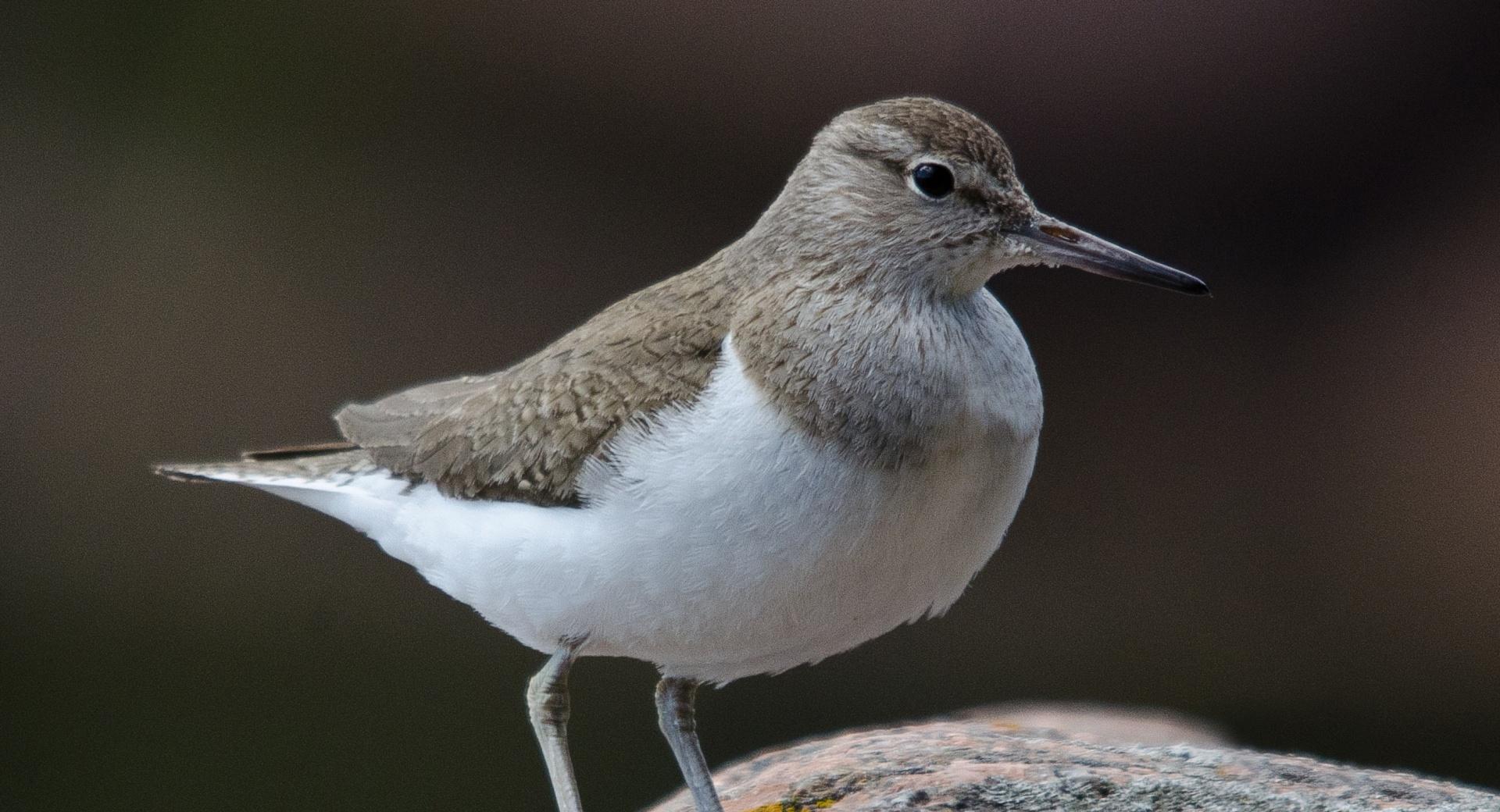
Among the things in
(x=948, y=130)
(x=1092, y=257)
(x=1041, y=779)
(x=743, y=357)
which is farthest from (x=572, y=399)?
(x=1041, y=779)

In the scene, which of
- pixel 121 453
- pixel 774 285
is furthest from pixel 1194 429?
pixel 121 453

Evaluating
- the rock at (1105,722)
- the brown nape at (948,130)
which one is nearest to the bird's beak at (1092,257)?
the brown nape at (948,130)

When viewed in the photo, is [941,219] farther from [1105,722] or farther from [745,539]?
[1105,722]

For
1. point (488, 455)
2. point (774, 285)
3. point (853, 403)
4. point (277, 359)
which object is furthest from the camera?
point (277, 359)

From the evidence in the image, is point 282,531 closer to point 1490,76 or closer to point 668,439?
point 668,439

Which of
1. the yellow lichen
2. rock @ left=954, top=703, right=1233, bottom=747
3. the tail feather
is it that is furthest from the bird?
rock @ left=954, top=703, right=1233, bottom=747

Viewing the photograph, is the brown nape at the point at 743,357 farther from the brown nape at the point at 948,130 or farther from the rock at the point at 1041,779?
the rock at the point at 1041,779
